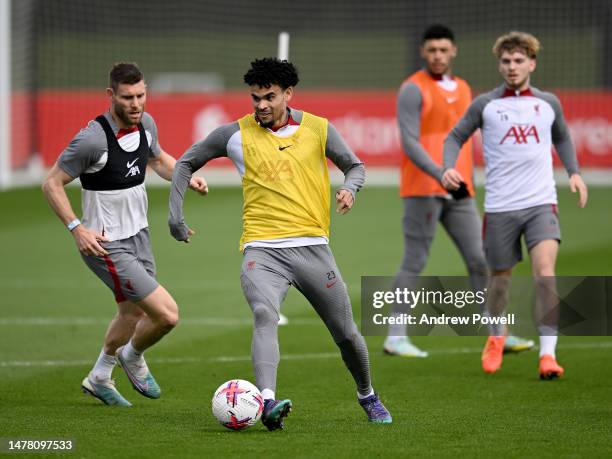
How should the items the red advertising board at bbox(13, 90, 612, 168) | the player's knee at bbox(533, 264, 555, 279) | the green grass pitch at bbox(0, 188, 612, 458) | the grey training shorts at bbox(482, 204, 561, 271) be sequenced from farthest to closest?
the red advertising board at bbox(13, 90, 612, 168)
the grey training shorts at bbox(482, 204, 561, 271)
the player's knee at bbox(533, 264, 555, 279)
the green grass pitch at bbox(0, 188, 612, 458)

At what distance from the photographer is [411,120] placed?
10148 mm

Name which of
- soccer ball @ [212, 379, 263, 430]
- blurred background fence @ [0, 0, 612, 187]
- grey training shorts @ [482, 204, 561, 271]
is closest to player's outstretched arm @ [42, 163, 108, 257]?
soccer ball @ [212, 379, 263, 430]

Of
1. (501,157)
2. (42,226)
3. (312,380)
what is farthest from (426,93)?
(42,226)

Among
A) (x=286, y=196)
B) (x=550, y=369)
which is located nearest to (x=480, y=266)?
(x=550, y=369)

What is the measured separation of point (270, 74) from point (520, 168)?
2.89 meters

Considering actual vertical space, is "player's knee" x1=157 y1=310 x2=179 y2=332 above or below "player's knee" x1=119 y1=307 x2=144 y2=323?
above

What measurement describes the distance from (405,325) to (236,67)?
1177 inches

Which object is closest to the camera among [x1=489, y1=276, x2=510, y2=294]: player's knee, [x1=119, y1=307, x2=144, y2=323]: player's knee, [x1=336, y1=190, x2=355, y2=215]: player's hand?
[x1=336, y1=190, x2=355, y2=215]: player's hand

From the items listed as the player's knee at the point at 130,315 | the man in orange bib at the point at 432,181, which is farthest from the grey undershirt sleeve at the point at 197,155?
the man in orange bib at the point at 432,181

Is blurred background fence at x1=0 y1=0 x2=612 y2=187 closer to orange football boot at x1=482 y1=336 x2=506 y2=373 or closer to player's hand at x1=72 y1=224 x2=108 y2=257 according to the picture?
orange football boot at x1=482 y1=336 x2=506 y2=373

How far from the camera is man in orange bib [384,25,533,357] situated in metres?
10.2

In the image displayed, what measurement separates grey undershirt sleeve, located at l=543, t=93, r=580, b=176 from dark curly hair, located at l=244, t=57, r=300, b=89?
288cm

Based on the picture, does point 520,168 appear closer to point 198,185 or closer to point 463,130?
point 463,130

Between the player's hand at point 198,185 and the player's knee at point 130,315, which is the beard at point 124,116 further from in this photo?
the player's knee at point 130,315
